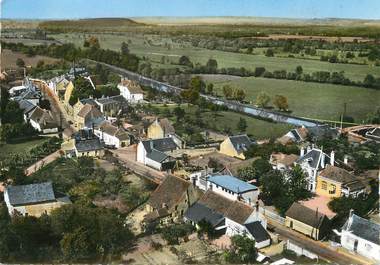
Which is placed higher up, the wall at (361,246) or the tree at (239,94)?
the tree at (239,94)

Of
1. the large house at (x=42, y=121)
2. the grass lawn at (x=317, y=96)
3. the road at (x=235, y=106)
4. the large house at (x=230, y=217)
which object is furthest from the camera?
the grass lawn at (x=317, y=96)

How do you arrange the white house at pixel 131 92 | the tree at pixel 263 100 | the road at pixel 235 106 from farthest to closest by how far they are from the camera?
1. the white house at pixel 131 92
2. the tree at pixel 263 100
3. the road at pixel 235 106

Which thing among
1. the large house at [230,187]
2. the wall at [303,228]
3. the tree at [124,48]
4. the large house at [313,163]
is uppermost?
the tree at [124,48]

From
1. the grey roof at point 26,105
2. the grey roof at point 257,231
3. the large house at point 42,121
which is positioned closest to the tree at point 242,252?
the grey roof at point 257,231

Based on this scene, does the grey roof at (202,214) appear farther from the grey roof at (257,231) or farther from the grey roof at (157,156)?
the grey roof at (157,156)

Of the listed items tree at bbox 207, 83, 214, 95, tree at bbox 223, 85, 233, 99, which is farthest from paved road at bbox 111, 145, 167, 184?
tree at bbox 207, 83, 214, 95

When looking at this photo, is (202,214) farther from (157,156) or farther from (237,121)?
(237,121)

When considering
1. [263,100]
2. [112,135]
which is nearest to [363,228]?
[112,135]
